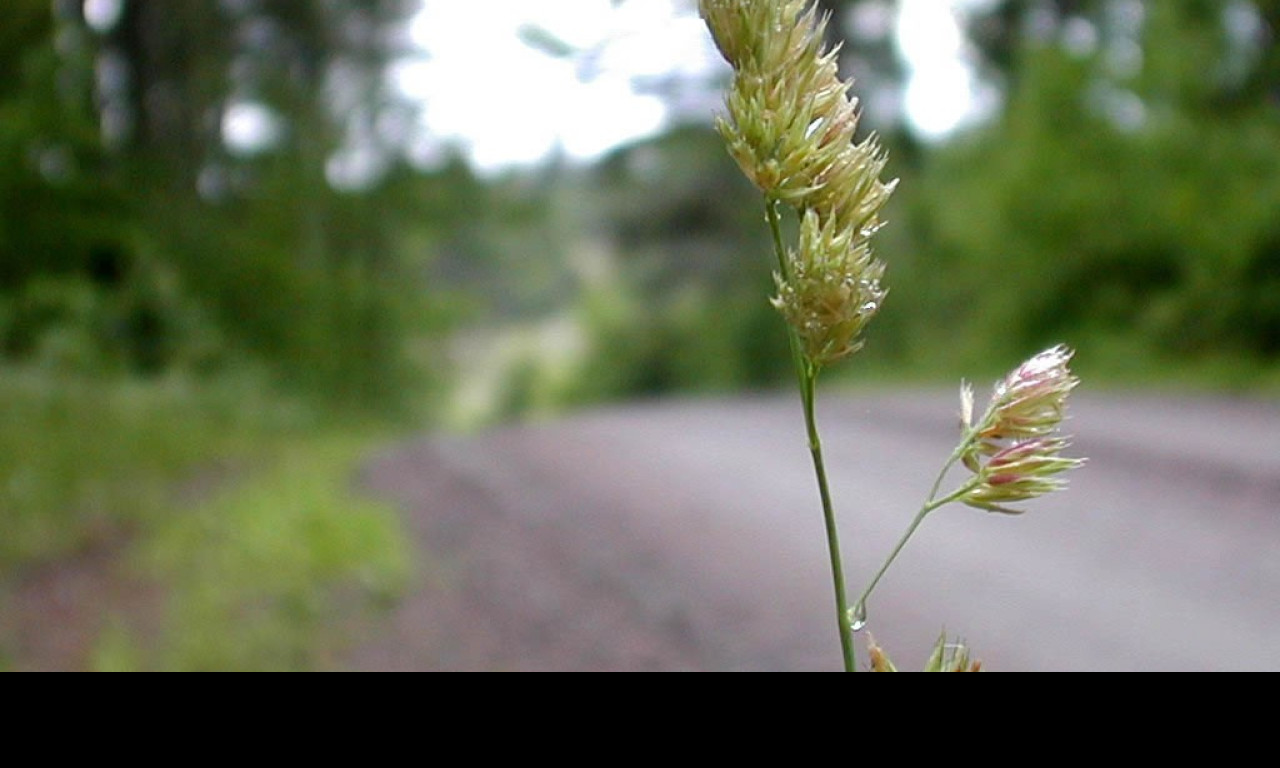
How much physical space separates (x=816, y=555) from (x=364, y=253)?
49.7ft

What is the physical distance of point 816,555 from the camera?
350 inches

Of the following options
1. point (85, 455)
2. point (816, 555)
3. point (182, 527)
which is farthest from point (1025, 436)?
point (85, 455)

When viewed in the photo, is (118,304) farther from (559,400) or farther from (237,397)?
(559,400)

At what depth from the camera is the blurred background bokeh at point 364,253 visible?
9492 mm

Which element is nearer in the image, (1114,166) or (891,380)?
(1114,166)

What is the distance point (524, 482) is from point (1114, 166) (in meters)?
10.4

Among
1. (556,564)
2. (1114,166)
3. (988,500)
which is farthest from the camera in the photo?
(1114,166)

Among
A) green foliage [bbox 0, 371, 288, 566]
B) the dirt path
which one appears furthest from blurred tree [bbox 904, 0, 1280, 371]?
green foliage [bbox 0, 371, 288, 566]

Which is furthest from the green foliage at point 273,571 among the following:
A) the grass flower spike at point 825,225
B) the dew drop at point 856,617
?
the grass flower spike at point 825,225

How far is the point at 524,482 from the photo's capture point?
493 inches

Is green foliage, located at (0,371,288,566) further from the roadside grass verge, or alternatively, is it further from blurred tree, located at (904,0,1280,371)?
blurred tree, located at (904,0,1280,371)

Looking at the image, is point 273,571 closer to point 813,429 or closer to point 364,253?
point 813,429
